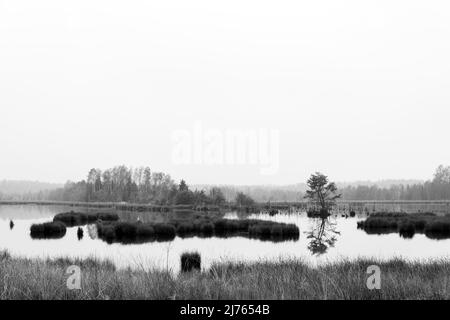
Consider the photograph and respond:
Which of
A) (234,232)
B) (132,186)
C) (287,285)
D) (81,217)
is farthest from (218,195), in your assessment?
(287,285)

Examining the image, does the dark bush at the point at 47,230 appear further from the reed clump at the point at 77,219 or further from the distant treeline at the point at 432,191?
the distant treeline at the point at 432,191

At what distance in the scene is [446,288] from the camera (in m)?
7.09

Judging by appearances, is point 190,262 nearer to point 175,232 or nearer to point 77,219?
point 175,232

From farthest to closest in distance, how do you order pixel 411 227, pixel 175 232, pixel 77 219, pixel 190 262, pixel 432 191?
pixel 432 191 < pixel 77 219 < pixel 411 227 < pixel 175 232 < pixel 190 262

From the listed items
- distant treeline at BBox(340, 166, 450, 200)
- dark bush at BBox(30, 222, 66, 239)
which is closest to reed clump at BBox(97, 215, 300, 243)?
dark bush at BBox(30, 222, 66, 239)

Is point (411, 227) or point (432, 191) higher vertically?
point (432, 191)

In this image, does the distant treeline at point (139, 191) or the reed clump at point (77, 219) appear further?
the distant treeline at point (139, 191)

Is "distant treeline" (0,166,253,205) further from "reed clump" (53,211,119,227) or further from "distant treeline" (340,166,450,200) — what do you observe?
"distant treeline" (340,166,450,200)

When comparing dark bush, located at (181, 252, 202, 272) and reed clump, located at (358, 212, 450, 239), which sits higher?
dark bush, located at (181, 252, 202, 272)

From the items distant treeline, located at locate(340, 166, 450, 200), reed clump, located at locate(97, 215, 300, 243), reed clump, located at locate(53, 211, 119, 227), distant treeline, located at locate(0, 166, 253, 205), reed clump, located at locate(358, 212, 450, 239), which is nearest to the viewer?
reed clump, located at locate(97, 215, 300, 243)

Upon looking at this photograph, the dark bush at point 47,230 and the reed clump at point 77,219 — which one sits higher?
the dark bush at point 47,230

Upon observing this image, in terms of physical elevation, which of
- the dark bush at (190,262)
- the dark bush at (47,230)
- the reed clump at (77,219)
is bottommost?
the reed clump at (77,219)

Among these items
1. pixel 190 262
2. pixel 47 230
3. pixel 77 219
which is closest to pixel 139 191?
pixel 77 219

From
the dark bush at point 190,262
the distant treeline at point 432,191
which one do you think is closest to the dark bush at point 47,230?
the dark bush at point 190,262
